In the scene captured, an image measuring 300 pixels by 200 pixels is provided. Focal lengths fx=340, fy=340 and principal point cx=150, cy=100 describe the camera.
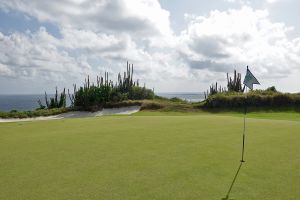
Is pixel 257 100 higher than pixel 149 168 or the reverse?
higher

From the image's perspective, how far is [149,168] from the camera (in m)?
7.89

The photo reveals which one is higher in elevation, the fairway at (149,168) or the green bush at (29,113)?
the green bush at (29,113)

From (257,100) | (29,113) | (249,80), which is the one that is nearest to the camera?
(249,80)

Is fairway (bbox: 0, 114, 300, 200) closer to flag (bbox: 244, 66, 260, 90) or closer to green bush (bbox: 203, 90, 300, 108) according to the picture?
flag (bbox: 244, 66, 260, 90)

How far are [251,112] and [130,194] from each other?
30.4m

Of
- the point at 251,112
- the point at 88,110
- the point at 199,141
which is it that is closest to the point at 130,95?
the point at 88,110

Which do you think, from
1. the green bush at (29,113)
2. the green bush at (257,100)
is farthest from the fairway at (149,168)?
the green bush at (257,100)

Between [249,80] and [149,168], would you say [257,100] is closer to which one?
[249,80]

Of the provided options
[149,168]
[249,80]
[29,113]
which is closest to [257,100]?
[29,113]

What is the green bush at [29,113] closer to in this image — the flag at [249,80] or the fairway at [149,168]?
the fairway at [149,168]

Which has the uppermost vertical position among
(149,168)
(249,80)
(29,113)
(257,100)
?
(257,100)

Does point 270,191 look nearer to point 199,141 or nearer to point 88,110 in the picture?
point 199,141

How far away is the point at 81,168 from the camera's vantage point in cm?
803

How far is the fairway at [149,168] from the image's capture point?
627cm
